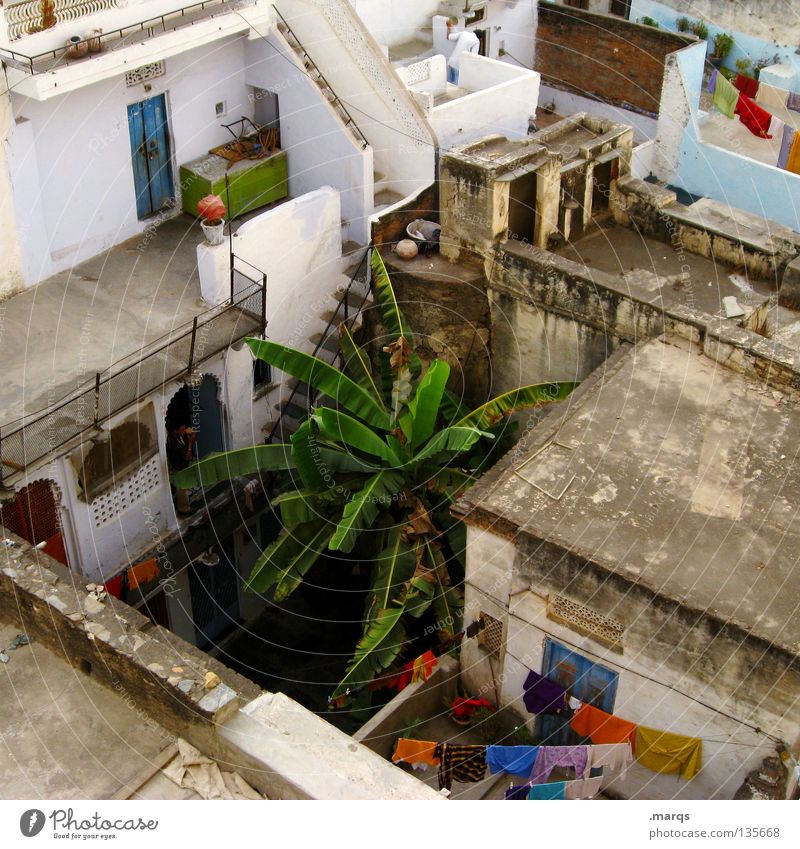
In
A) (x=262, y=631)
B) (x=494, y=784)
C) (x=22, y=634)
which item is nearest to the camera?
(x=22, y=634)

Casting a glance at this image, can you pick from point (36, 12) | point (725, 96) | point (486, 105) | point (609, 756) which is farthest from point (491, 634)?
point (725, 96)

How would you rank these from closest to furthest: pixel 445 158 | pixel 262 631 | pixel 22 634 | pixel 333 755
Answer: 1. pixel 333 755
2. pixel 22 634
3. pixel 445 158
4. pixel 262 631

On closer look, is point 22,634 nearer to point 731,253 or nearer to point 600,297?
point 600,297

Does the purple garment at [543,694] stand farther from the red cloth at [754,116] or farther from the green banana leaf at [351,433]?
the red cloth at [754,116]

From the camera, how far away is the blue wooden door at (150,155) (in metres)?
19.0

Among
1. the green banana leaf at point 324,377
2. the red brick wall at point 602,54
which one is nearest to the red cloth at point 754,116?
the red brick wall at point 602,54

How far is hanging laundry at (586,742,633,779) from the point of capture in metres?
14.8

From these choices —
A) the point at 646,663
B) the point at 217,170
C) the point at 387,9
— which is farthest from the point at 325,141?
the point at 646,663

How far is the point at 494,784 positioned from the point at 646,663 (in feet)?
9.04

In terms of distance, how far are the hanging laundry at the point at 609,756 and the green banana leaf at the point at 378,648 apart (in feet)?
9.37

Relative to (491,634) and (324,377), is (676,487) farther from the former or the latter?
(324,377)

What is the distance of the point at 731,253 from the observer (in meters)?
19.7

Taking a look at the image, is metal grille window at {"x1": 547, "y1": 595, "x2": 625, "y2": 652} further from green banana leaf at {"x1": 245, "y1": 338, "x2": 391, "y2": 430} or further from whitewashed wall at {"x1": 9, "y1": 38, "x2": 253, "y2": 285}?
whitewashed wall at {"x1": 9, "y1": 38, "x2": 253, "y2": 285}

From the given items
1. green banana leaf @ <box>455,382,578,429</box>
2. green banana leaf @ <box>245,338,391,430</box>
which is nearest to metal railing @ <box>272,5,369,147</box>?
green banana leaf @ <box>245,338,391,430</box>
